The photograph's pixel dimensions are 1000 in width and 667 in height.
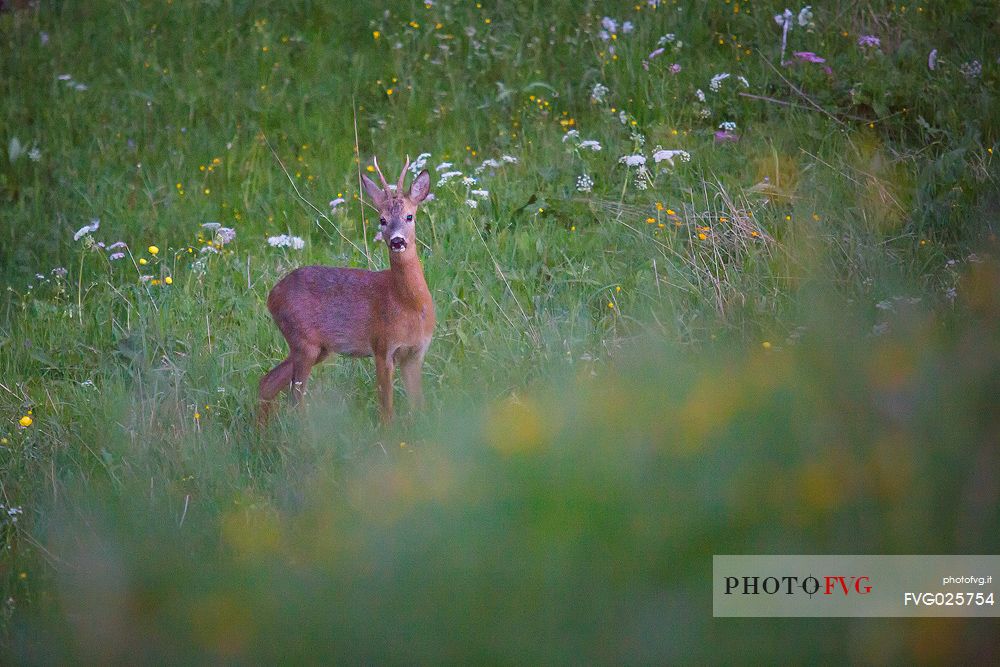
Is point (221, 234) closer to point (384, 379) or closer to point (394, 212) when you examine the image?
point (394, 212)

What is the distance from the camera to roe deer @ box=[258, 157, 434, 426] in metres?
5.93

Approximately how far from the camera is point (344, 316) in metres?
6.06

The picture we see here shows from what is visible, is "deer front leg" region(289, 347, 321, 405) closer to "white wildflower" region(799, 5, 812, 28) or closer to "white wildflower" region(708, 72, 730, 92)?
"white wildflower" region(708, 72, 730, 92)

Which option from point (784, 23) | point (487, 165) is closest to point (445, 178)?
point (487, 165)

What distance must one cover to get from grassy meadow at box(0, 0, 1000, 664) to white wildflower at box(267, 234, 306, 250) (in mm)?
65

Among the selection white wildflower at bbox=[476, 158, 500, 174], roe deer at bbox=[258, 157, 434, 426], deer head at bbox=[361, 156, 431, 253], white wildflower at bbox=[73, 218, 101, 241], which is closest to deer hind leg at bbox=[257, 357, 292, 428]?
roe deer at bbox=[258, 157, 434, 426]

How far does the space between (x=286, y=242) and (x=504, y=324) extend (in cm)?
164

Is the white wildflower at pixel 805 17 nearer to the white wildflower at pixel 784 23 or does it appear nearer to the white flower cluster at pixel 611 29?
the white wildflower at pixel 784 23

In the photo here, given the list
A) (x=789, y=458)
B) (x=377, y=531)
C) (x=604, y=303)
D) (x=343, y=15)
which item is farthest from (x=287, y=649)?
(x=343, y=15)

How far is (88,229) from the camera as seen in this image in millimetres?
7500

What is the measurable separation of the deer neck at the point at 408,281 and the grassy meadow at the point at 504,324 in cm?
31

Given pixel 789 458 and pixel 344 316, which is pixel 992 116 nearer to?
pixel 344 316

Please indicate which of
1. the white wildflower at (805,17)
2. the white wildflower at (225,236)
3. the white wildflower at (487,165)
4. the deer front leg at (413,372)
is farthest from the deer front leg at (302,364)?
the white wildflower at (805,17)

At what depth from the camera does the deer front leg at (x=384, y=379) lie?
5562 millimetres
